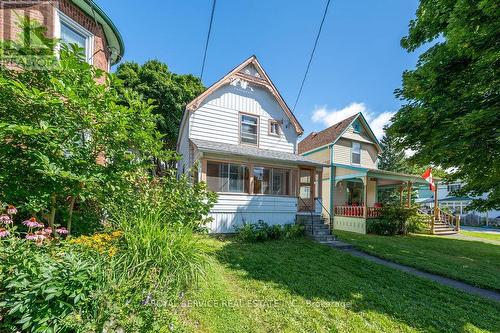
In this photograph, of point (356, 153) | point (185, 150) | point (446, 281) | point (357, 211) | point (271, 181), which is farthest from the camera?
point (356, 153)

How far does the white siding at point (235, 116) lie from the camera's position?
39.5 feet

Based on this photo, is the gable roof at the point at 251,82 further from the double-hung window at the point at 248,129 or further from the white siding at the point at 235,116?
the double-hung window at the point at 248,129

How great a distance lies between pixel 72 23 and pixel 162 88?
12.8 meters

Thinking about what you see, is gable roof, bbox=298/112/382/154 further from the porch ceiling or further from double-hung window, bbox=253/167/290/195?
double-hung window, bbox=253/167/290/195

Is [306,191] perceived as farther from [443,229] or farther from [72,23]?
[72,23]

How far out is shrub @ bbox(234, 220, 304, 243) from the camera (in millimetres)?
9758

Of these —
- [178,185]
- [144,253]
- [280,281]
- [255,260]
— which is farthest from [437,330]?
[178,185]

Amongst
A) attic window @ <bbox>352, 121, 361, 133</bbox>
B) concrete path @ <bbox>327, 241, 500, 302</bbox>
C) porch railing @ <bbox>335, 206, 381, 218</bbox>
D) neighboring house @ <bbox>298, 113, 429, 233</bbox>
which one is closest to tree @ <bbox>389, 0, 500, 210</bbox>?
concrete path @ <bbox>327, 241, 500, 302</bbox>

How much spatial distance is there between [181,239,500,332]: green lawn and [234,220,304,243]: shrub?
105 inches

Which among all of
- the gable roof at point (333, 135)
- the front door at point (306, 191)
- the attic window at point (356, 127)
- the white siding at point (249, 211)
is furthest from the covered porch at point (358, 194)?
the attic window at point (356, 127)

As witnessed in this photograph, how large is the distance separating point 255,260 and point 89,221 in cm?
448

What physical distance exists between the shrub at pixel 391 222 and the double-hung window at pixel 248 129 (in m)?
8.92

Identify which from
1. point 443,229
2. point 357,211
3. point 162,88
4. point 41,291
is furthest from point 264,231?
point 162,88

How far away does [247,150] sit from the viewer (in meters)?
11.8
